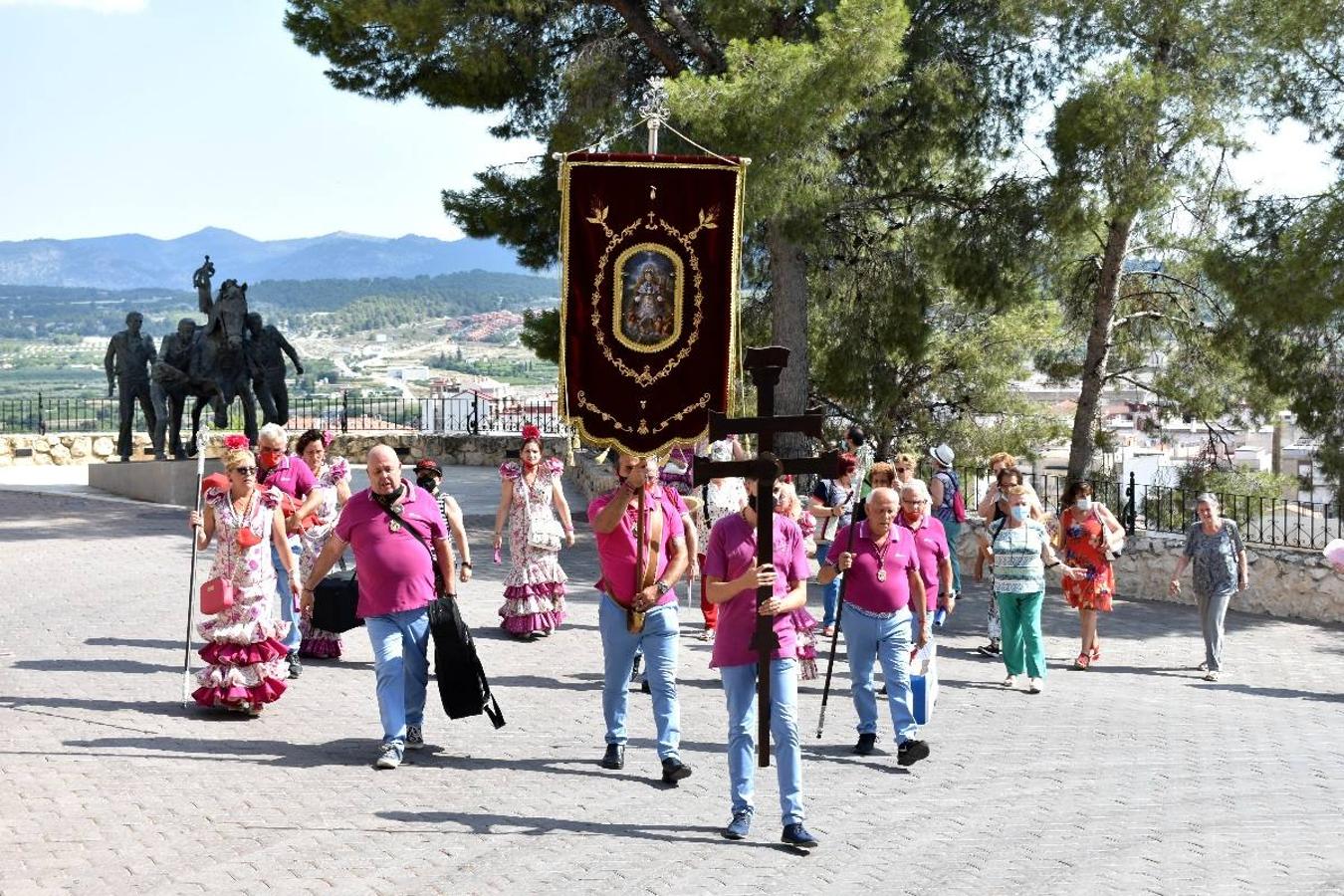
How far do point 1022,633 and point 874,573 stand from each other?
2.91 meters

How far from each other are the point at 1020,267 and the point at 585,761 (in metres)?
12.8

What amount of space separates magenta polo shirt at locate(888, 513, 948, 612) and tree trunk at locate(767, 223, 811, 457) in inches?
453

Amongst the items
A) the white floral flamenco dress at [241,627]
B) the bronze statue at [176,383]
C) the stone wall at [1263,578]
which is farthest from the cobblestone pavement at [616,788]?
the bronze statue at [176,383]

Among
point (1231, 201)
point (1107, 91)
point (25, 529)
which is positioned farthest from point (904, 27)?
point (25, 529)

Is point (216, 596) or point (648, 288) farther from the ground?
point (648, 288)

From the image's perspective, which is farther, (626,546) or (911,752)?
(911,752)

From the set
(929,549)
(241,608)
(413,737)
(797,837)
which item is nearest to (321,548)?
(241,608)

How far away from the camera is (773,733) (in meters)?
7.96

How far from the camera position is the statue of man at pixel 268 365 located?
987 inches

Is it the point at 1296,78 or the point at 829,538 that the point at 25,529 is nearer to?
the point at 829,538

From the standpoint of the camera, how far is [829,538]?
45.0ft

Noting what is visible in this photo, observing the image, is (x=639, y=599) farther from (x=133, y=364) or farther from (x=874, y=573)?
(x=133, y=364)

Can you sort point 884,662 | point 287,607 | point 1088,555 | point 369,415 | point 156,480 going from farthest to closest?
point 369,415 → point 156,480 → point 1088,555 → point 287,607 → point 884,662

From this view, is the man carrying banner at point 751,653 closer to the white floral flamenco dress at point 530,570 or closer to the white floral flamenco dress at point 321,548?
the white floral flamenco dress at point 321,548
